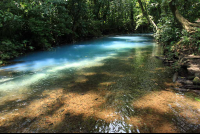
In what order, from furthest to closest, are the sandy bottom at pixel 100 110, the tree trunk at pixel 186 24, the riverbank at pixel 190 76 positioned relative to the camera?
the tree trunk at pixel 186 24 → the riverbank at pixel 190 76 → the sandy bottom at pixel 100 110

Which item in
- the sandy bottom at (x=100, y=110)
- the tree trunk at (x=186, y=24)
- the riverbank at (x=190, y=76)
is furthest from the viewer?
the tree trunk at (x=186, y=24)

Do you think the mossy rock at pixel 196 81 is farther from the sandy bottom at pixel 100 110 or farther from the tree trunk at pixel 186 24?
the tree trunk at pixel 186 24

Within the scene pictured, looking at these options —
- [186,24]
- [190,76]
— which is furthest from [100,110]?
[186,24]

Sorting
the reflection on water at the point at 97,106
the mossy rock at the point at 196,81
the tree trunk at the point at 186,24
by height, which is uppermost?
the tree trunk at the point at 186,24

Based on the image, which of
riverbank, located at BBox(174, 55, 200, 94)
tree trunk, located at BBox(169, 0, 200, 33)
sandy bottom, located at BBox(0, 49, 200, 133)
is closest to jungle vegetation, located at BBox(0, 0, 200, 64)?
tree trunk, located at BBox(169, 0, 200, 33)

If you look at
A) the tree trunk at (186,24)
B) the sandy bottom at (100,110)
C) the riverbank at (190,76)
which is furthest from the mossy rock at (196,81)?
the tree trunk at (186,24)

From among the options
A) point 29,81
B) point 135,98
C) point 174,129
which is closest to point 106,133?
point 174,129

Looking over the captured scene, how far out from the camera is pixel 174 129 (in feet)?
8.14

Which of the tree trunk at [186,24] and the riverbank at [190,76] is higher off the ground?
the tree trunk at [186,24]

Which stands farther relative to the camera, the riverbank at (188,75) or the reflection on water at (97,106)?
the riverbank at (188,75)

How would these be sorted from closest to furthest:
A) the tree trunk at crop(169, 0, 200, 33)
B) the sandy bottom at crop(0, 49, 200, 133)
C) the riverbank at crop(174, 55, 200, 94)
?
the sandy bottom at crop(0, 49, 200, 133) → the riverbank at crop(174, 55, 200, 94) → the tree trunk at crop(169, 0, 200, 33)

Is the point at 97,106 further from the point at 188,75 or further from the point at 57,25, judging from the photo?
the point at 57,25

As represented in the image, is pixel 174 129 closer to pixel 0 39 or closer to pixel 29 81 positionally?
pixel 29 81

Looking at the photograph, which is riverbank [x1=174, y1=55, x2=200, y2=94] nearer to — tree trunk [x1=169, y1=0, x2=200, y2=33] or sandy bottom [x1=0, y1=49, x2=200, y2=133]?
sandy bottom [x1=0, y1=49, x2=200, y2=133]
